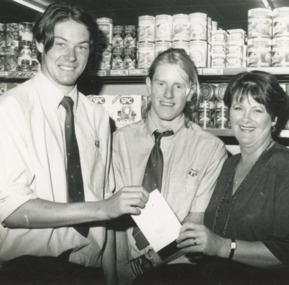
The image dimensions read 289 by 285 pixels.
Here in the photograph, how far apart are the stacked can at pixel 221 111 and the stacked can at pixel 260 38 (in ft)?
0.95

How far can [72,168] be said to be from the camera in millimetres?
2088

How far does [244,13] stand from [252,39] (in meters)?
5.99

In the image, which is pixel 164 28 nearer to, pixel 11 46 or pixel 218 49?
pixel 218 49

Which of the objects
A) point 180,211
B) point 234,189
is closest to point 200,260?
point 180,211

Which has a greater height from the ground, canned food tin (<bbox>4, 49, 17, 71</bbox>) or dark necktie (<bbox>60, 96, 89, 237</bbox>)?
canned food tin (<bbox>4, 49, 17, 71</bbox>)

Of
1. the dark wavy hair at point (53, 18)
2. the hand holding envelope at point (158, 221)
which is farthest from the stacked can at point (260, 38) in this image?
the hand holding envelope at point (158, 221)

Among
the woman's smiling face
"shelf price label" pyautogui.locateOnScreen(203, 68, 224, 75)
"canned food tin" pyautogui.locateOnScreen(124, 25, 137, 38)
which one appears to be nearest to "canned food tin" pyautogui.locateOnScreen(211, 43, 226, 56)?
"shelf price label" pyautogui.locateOnScreen(203, 68, 224, 75)

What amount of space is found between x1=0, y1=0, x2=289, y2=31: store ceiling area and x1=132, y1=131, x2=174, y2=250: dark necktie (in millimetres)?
5849

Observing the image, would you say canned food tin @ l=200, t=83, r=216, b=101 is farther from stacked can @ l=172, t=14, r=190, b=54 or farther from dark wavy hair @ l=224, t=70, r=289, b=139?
dark wavy hair @ l=224, t=70, r=289, b=139

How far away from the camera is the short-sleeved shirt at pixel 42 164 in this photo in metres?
1.87

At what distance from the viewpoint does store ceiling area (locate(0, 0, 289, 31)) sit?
305 inches

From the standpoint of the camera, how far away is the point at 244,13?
27.7ft

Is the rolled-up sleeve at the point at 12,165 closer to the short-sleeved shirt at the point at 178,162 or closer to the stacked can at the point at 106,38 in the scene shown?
the short-sleeved shirt at the point at 178,162

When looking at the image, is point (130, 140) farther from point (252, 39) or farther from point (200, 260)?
point (252, 39)
